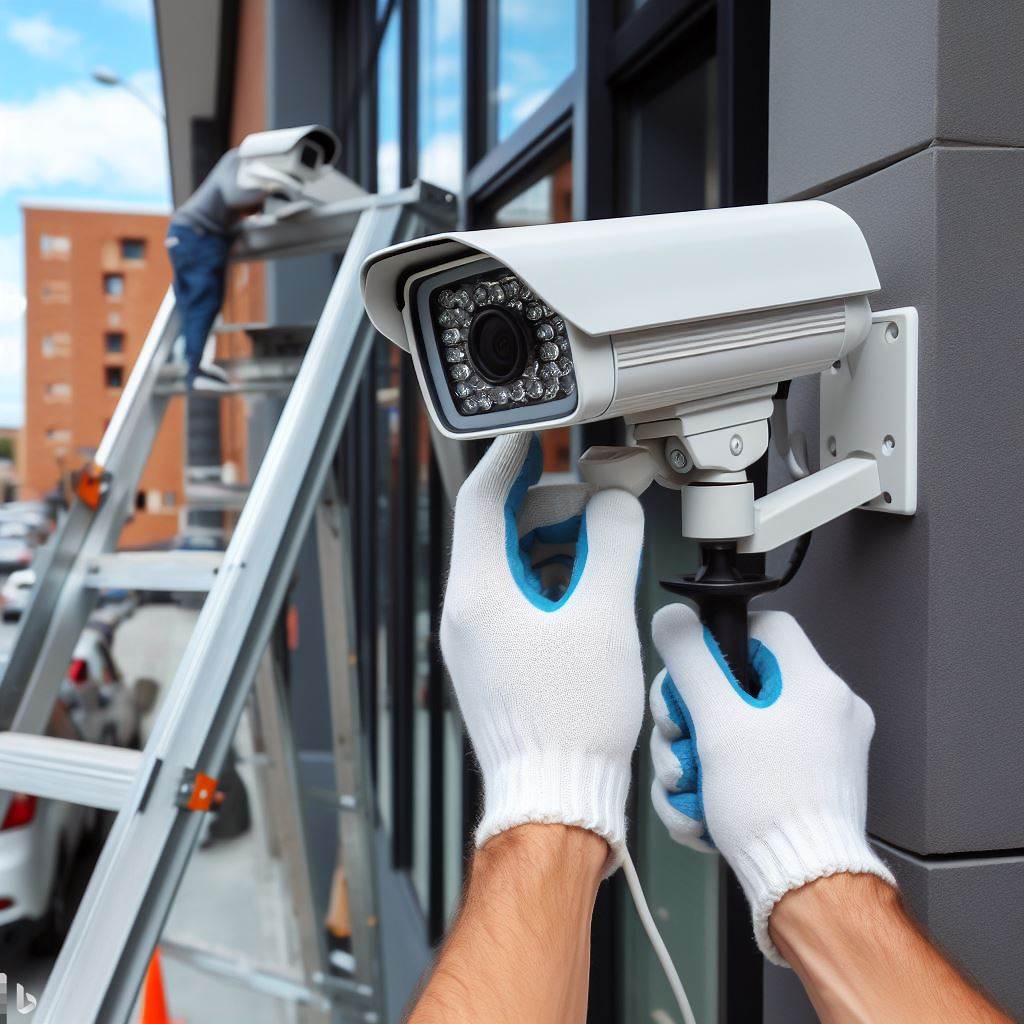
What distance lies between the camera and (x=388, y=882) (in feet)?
11.2

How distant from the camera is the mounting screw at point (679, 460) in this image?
0.67 metres

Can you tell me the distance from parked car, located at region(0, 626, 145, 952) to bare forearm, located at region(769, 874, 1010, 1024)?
2055 mm

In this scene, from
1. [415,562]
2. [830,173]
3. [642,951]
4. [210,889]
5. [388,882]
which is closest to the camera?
[830,173]

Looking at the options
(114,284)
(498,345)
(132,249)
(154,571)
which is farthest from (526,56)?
(114,284)

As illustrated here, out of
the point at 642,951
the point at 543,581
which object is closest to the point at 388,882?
the point at 642,951

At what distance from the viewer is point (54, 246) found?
62.7 feet

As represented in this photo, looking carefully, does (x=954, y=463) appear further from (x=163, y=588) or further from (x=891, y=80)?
(x=163, y=588)

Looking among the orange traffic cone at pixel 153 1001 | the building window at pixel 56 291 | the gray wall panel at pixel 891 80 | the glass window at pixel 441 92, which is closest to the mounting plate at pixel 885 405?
the gray wall panel at pixel 891 80

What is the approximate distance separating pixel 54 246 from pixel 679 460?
2130 centimetres

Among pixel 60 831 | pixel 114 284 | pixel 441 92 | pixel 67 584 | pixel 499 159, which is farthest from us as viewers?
pixel 114 284

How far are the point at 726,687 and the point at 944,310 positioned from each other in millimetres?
299

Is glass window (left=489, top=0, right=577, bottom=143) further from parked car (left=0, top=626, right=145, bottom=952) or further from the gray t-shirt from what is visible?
parked car (left=0, top=626, right=145, bottom=952)

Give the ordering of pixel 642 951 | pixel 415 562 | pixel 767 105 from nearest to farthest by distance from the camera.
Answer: pixel 767 105 → pixel 642 951 → pixel 415 562

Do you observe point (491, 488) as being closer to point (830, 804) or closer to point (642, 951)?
point (830, 804)
